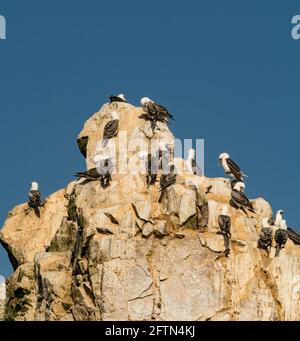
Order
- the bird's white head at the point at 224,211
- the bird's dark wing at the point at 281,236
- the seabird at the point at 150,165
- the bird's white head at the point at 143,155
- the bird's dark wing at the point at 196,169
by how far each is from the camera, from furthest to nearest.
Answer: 1. the bird's dark wing at the point at 196,169
2. the bird's white head at the point at 143,155
3. the seabird at the point at 150,165
4. the bird's dark wing at the point at 281,236
5. the bird's white head at the point at 224,211

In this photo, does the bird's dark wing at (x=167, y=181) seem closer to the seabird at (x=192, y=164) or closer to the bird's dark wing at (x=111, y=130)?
the seabird at (x=192, y=164)

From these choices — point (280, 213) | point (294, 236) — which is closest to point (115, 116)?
point (280, 213)

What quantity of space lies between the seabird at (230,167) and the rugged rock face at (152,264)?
1809 millimetres

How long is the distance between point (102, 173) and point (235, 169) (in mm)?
7149

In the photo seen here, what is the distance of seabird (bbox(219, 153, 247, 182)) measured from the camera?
8794 cm

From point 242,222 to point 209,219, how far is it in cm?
207

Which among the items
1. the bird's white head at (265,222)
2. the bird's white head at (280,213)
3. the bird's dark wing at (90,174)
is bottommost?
the bird's white head at (265,222)

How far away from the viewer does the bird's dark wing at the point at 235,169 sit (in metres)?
87.9

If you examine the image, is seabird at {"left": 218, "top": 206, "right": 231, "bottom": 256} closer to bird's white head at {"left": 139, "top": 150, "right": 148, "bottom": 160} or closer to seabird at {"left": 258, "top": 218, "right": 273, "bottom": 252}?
seabird at {"left": 258, "top": 218, "right": 273, "bottom": 252}

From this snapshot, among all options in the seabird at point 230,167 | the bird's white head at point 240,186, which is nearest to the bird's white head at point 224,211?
the bird's white head at point 240,186

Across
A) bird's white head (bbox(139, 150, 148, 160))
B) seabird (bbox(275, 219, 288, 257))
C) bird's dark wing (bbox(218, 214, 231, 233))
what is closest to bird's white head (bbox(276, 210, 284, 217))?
seabird (bbox(275, 219, 288, 257))

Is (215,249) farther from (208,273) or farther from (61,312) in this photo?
(61,312)

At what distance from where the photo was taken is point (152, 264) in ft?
266
